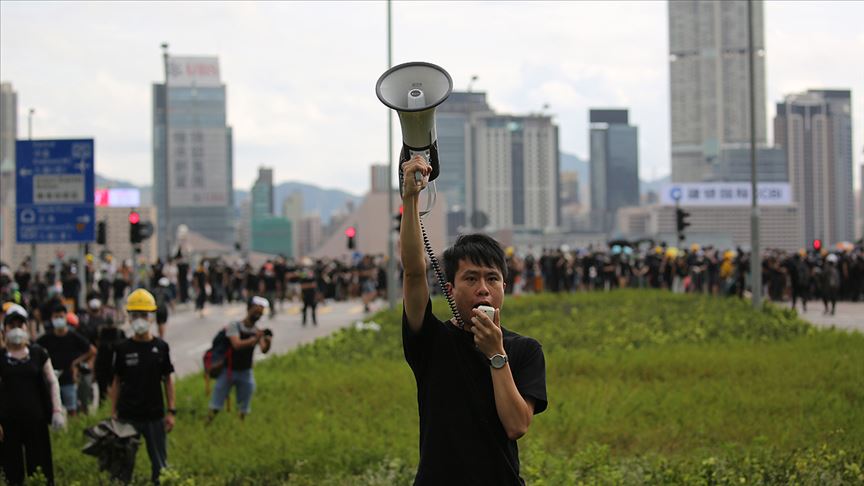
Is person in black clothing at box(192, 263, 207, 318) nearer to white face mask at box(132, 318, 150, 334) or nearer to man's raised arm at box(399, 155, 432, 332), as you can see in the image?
white face mask at box(132, 318, 150, 334)

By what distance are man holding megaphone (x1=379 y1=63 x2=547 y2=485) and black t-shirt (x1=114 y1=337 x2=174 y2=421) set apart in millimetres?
5773

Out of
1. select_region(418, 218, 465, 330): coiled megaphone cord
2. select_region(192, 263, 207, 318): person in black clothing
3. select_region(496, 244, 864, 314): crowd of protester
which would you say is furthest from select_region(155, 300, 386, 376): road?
select_region(418, 218, 465, 330): coiled megaphone cord

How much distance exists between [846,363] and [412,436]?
743cm

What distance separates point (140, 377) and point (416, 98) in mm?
6267

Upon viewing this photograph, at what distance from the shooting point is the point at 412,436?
1162 cm

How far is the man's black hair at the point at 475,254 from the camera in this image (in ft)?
15.0

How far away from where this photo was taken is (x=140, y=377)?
32.4 feet

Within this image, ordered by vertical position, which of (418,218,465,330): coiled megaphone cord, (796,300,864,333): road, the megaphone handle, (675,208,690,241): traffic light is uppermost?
(675,208,690,241): traffic light

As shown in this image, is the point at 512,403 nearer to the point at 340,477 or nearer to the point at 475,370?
the point at 475,370

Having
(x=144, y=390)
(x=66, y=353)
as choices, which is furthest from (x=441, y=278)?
(x=66, y=353)

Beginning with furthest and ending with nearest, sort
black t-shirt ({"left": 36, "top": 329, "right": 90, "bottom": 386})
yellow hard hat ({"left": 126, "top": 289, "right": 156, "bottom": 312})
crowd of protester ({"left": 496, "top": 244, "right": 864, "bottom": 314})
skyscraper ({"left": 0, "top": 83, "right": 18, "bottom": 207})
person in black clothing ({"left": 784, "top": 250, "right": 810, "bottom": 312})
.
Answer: skyscraper ({"left": 0, "top": 83, "right": 18, "bottom": 207}), crowd of protester ({"left": 496, "top": 244, "right": 864, "bottom": 314}), person in black clothing ({"left": 784, "top": 250, "right": 810, "bottom": 312}), black t-shirt ({"left": 36, "top": 329, "right": 90, "bottom": 386}), yellow hard hat ({"left": 126, "top": 289, "right": 156, "bottom": 312})

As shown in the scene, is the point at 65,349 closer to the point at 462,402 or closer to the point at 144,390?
the point at 144,390

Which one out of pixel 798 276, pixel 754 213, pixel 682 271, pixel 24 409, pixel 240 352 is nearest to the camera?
pixel 24 409

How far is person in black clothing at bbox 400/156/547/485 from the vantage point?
14.7 ft
